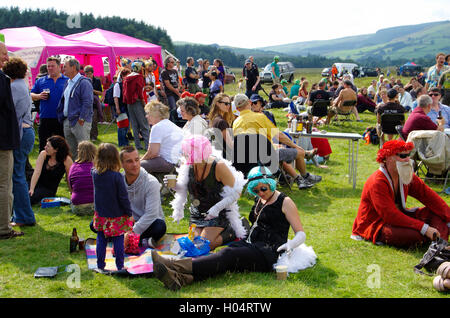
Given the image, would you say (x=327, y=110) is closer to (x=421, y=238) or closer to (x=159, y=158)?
(x=159, y=158)

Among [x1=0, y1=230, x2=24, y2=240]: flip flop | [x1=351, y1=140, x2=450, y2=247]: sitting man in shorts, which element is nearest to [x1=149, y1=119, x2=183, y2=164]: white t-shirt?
[x1=0, y1=230, x2=24, y2=240]: flip flop

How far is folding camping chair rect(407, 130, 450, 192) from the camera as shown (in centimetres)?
716

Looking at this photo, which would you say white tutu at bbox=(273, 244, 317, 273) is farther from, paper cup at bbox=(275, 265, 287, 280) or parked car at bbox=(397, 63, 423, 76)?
parked car at bbox=(397, 63, 423, 76)

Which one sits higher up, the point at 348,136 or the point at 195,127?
the point at 195,127

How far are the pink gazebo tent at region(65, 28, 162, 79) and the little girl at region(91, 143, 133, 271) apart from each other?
11342mm

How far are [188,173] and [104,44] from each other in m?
11.3

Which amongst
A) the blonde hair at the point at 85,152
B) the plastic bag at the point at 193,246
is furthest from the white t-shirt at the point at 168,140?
the plastic bag at the point at 193,246

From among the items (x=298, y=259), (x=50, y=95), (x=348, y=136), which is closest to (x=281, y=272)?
(x=298, y=259)

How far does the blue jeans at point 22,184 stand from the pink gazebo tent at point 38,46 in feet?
26.9

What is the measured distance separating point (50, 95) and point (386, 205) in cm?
516

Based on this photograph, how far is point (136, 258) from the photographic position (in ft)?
15.3

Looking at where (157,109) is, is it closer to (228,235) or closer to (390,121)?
(228,235)
